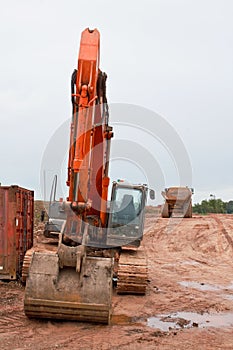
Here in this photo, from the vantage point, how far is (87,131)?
311 inches

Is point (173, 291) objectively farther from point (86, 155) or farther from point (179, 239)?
point (179, 239)

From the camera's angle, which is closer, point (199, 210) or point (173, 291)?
point (173, 291)

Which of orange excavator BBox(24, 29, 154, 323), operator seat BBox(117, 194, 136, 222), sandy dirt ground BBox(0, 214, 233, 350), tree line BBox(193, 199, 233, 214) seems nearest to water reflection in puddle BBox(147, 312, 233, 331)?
sandy dirt ground BBox(0, 214, 233, 350)

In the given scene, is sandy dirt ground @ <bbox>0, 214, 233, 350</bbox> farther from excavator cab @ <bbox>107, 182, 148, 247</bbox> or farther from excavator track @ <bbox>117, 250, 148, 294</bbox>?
excavator cab @ <bbox>107, 182, 148, 247</bbox>

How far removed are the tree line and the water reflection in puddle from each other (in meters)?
58.9

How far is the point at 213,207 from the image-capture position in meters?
68.8

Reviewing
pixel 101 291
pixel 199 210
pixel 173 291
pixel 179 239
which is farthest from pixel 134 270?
pixel 199 210

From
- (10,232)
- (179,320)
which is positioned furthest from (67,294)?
(10,232)

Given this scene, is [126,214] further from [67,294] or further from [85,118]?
[67,294]

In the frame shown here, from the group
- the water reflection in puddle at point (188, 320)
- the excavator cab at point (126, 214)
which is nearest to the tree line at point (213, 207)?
the excavator cab at point (126, 214)

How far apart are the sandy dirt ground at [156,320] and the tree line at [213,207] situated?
5286 centimetres

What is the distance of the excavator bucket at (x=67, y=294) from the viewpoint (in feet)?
23.9

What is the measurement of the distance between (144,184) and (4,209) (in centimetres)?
327

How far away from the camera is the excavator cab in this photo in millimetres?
10922
